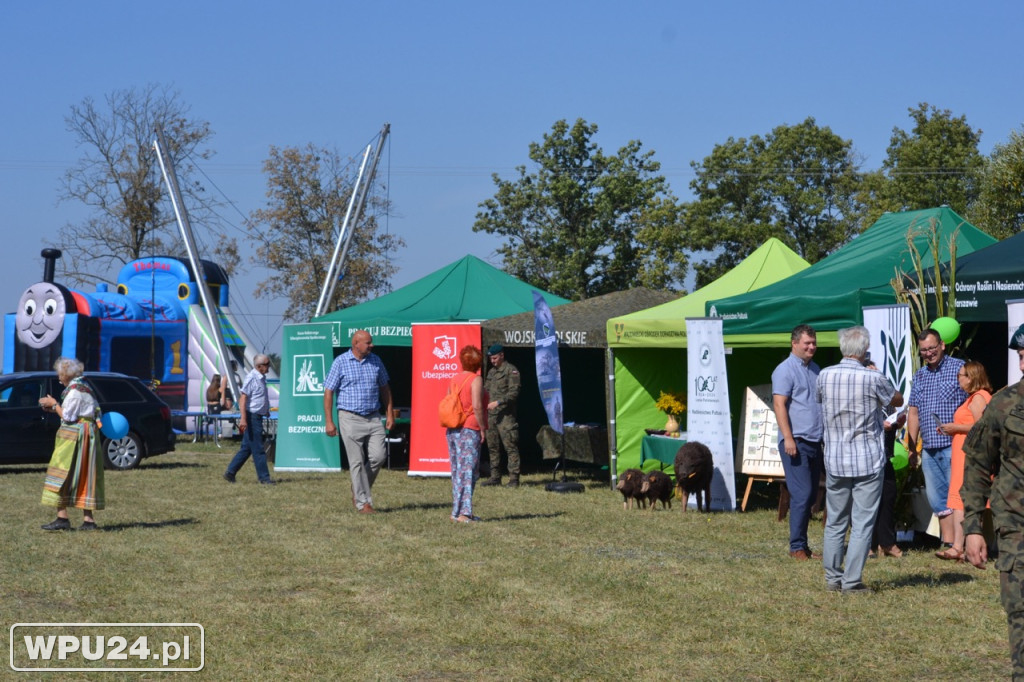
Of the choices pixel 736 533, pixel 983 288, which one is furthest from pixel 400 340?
pixel 983 288

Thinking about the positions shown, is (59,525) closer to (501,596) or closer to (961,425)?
(501,596)

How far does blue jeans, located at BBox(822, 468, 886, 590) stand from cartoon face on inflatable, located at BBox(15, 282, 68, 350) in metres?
23.0

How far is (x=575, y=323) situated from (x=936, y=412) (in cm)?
717

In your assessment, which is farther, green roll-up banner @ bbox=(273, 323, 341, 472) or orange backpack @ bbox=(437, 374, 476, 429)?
green roll-up banner @ bbox=(273, 323, 341, 472)

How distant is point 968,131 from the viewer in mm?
41594

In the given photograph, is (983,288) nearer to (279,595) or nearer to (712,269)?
(279,595)

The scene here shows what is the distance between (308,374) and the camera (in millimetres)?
18297

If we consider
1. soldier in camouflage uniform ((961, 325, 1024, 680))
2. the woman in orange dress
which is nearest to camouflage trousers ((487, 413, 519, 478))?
the woman in orange dress

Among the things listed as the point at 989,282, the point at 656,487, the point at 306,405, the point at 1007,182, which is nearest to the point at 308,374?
the point at 306,405

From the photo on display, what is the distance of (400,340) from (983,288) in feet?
31.7

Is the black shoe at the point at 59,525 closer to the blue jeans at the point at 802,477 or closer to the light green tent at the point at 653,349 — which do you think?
the blue jeans at the point at 802,477

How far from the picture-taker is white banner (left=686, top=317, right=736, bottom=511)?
12.7 m

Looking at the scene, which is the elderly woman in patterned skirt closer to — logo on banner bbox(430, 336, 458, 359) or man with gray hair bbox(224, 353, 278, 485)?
man with gray hair bbox(224, 353, 278, 485)

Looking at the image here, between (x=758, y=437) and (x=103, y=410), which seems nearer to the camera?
(x=758, y=437)
